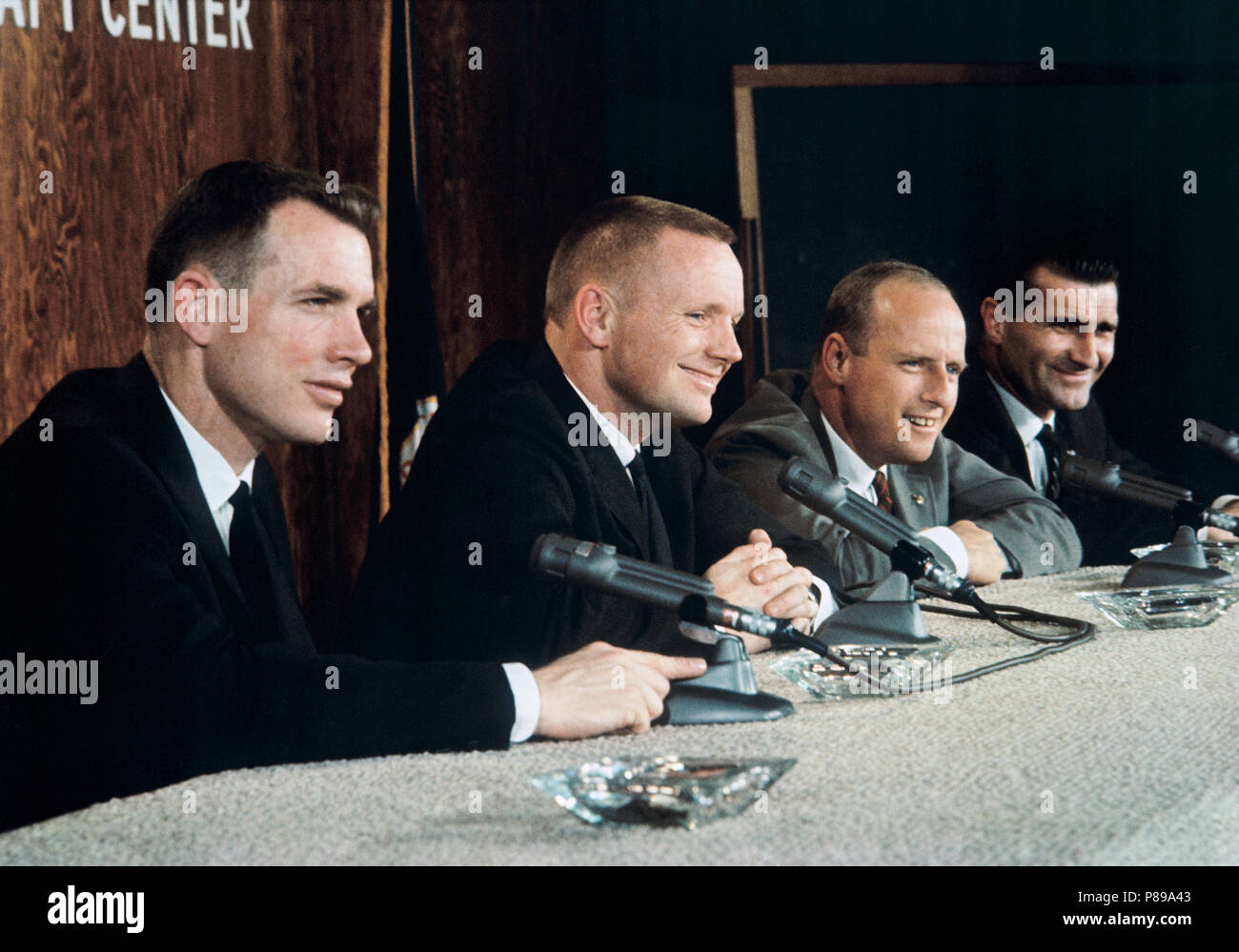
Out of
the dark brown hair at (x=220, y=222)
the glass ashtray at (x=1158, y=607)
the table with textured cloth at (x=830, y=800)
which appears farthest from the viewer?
the glass ashtray at (x=1158, y=607)

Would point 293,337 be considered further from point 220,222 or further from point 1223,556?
point 1223,556

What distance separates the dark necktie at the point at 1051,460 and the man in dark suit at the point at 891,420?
17.2 inches

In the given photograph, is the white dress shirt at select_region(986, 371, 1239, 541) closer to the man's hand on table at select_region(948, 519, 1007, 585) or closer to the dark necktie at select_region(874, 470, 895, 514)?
the dark necktie at select_region(874, 470, 895, 514)

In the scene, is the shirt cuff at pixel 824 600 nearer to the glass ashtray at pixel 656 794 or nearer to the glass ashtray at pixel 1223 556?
the glass ashtray at pixel 1223 556

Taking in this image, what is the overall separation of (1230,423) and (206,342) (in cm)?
338

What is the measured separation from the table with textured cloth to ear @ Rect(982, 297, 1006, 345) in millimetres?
2397

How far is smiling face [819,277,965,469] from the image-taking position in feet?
10.0

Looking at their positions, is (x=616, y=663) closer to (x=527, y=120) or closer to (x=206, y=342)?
(x=206, y=342)

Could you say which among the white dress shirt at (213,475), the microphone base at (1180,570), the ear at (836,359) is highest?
the ear at (836,359)

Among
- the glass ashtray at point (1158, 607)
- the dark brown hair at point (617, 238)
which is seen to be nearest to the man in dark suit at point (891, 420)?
the dark brown hair at point (617, 238)

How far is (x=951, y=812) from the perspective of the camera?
106 centimetres

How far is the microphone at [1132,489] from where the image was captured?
89.6 inches

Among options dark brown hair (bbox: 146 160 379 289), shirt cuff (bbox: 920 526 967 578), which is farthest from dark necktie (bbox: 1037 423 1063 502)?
dark brown hair (bbox: 146 160 379 289)
